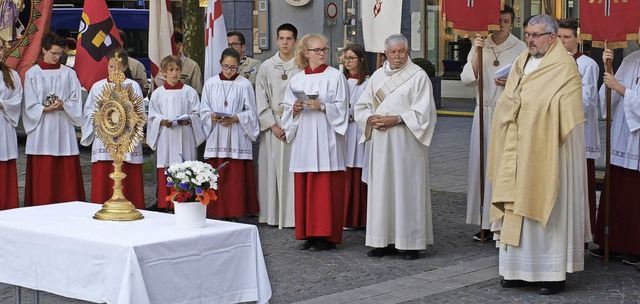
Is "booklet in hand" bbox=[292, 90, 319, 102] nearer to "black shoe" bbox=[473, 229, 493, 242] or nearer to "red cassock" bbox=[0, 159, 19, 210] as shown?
"black shoe" bbox=[473, 229, 493, 242]

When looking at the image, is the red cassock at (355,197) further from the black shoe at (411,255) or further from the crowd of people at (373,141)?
the black shoe at (411,255)

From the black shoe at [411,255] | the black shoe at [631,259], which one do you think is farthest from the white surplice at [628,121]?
the black shoe at [411,255]

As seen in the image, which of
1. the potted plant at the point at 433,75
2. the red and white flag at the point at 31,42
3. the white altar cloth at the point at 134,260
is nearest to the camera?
the white altar cloth at the point at 134,260

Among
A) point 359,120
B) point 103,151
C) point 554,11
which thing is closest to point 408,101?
point 359,120

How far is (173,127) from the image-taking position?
11406 mm

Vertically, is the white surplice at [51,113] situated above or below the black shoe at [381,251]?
above

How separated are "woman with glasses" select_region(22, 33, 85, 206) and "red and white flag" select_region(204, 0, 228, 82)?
1401mm

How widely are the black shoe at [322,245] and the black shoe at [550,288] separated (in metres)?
2.37

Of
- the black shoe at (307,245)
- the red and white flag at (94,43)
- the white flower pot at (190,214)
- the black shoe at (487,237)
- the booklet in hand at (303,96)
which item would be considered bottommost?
the black shoe at (307,245)

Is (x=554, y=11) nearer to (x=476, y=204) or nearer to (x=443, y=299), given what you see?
(x=476, y=204)

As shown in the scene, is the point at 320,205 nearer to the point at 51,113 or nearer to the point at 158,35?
the point at 51,113

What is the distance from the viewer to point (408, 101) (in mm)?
9742

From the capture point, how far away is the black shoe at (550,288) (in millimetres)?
8344

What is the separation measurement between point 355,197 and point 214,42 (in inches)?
90.9
